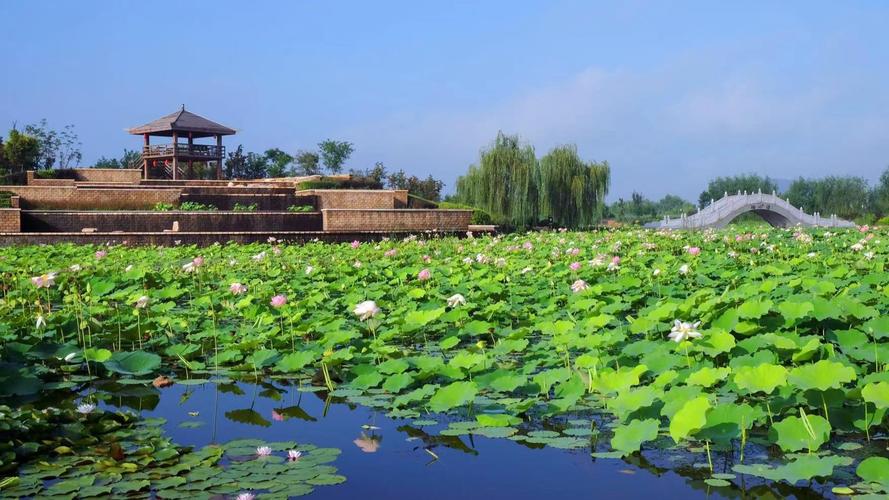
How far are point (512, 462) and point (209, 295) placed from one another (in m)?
3.77

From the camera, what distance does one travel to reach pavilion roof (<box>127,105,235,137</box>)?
30219mm

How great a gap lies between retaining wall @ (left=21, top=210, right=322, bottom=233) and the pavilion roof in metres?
15.0

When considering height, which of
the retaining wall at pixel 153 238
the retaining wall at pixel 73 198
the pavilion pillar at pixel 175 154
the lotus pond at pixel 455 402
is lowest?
the lotus pond at pixel 455 402

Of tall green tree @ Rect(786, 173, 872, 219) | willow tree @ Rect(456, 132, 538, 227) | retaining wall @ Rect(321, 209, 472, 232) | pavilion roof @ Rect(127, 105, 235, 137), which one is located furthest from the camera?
tall green tree @ Rect(786, 173, 872, 219)

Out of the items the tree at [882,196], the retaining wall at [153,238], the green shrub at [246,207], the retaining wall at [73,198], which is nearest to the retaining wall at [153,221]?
the retaining wall at [153,238]

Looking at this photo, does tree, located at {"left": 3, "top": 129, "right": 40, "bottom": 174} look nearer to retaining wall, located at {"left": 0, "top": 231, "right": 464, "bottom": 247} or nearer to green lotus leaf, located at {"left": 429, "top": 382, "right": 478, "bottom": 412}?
retaining wall, located at {"left": 0, "top": 231, "right": 464, "bottom": 247}

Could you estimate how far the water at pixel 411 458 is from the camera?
228 centimetres

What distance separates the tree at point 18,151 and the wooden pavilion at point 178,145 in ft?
11.7

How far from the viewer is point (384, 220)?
17.0 m

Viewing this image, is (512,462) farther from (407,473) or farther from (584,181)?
(584,181)

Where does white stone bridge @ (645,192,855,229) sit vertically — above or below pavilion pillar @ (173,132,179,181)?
below

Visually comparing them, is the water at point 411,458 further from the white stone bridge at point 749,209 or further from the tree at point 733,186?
the tree at point 733,186

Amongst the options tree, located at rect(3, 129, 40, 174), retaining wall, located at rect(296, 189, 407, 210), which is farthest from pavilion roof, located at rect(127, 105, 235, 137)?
retaining wall, located at rect(296, 189, 407, 210)

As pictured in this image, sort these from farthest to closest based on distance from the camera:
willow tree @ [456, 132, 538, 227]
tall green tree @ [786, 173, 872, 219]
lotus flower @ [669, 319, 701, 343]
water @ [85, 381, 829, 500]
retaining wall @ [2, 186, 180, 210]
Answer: tall green tree @ [786, 173, 872, 219] < willow tree @ [456, 132, 538, 227] < retaining wall @ [2, 186, 180, 210] < lotus flower @ [669, 319, 701, 343] < water @ [85, 381, 829, 500]
